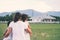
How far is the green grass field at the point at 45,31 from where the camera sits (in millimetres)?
2781

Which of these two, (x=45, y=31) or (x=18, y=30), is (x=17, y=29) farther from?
(x=45, y=31)

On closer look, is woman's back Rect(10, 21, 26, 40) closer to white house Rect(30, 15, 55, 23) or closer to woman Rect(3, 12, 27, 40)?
woman Rect(3, 12, 27, 40)

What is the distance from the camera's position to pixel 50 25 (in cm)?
284

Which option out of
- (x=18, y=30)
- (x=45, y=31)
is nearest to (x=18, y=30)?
(x=18, y=30)

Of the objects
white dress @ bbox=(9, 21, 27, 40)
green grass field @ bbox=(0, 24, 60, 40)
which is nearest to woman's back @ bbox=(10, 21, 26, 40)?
white dress @ bbox=(9, 21, 27, 40)

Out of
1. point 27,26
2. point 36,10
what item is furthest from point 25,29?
point 36,10

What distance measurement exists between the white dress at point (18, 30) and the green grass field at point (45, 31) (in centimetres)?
29

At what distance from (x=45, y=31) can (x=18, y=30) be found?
50cm

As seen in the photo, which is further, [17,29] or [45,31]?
[45,31]

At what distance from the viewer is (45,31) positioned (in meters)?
2.81

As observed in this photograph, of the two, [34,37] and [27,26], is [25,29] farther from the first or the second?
[34,37]

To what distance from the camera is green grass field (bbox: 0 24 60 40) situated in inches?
109

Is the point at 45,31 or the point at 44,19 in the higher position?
the point at 44,19

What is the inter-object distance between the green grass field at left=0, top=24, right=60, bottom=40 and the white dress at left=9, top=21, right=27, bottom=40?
0.29 metres
